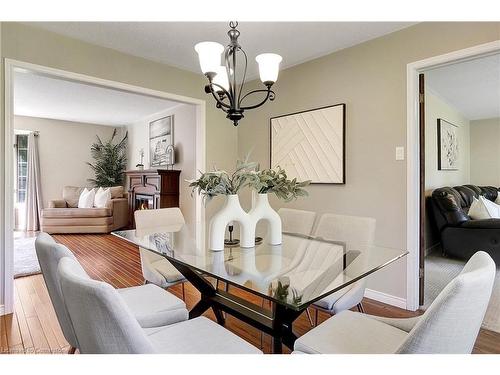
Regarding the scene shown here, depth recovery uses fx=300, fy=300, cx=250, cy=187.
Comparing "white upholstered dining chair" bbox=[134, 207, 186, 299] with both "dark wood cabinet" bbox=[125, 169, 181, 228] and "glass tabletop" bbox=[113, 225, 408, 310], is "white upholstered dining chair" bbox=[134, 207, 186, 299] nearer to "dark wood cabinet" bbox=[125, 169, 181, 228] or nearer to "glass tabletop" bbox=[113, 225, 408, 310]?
"glass tabletop" bbox=[113, 225, 408, 310]

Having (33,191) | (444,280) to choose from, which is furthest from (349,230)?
(33,191)

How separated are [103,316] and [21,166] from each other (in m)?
7.14

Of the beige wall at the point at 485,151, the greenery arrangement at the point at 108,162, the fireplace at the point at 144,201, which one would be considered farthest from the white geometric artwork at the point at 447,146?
the greenery arrangement at the point at 108,162

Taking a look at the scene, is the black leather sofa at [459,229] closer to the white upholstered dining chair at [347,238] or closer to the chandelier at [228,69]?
the white upholstered dining chair at [347,238]

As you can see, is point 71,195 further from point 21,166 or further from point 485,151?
point 485,151

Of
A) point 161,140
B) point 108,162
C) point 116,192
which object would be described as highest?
point 161,140

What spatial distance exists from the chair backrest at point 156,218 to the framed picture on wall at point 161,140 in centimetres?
282

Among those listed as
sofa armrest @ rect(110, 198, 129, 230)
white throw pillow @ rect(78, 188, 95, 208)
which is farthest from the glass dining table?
white throw pillow @ rect(78, 188, 95, 208)

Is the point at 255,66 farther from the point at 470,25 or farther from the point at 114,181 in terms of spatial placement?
the point at 114,181

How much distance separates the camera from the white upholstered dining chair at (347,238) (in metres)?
1.69

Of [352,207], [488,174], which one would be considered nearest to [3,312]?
[352,207]

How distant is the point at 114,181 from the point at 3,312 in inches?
188

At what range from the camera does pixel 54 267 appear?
1.23m

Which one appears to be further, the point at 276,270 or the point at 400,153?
the point at 400,153
